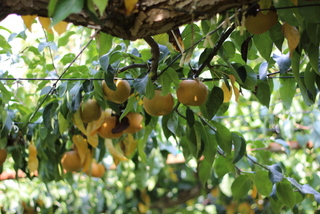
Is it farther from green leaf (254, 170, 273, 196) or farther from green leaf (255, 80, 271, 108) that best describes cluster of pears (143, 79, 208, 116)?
green leaf (254, 170, 273, 196)

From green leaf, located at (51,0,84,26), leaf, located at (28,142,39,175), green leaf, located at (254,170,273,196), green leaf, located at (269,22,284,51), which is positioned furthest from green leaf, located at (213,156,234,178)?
green leaf, located at (51,0,84,26)

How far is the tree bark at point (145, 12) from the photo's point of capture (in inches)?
32.1

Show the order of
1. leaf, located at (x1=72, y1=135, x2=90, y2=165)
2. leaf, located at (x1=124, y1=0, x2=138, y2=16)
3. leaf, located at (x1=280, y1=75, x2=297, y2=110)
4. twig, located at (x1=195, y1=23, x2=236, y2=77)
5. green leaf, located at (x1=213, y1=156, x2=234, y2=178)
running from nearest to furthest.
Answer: leaf, located at (x1=124, y1=0, x2=138, y2=16)
twig, located at (x1=195, y1=23, x2=236, y2=77)
leaf, located at (x1=280, y1=75, x2=297, y2=110)
green leaf, located at (x1=213, y1=156, x2=234, y2=178)
leaf, located at (x1=72, y1=135, x2=90, y2=165)

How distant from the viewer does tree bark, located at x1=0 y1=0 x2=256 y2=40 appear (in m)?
0.82

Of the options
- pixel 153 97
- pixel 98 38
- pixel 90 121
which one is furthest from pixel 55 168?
pixel 98 38

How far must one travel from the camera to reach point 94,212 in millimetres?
3289

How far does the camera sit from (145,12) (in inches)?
33.5

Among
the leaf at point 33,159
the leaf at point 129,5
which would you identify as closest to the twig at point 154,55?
the leaf at point 129,5

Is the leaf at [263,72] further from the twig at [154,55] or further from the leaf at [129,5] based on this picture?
the leaf at [129,5]

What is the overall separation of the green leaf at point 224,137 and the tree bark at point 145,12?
534 millimetres

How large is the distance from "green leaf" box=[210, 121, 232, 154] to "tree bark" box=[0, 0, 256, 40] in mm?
534

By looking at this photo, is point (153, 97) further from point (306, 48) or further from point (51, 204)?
point (51, 204)

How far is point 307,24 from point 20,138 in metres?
1.29

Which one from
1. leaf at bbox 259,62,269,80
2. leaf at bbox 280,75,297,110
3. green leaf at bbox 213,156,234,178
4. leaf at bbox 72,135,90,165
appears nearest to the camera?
leaf at bbox 259,62,269,80
